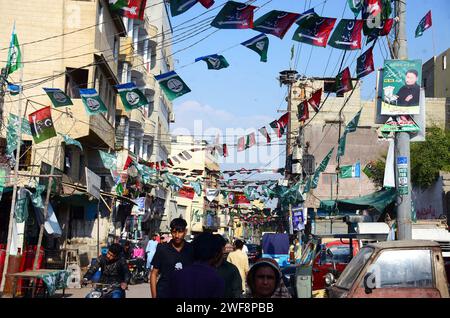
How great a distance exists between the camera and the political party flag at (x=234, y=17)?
14047mm

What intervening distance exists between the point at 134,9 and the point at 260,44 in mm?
3187

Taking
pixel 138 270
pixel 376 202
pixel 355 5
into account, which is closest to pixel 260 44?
pixel 355 5

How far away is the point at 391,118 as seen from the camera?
13828 millimetres

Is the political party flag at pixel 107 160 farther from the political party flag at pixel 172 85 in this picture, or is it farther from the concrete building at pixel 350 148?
the concrete building at pixel 350 148

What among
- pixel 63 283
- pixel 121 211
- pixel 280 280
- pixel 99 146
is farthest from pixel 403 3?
pixel 121 211

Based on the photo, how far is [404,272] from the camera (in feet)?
26.0

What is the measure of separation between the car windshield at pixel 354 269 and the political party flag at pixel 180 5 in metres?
6.85

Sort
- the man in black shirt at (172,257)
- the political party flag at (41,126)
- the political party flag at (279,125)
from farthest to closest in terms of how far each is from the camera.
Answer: the political party flag at (279,125), the political party flag at (41,126), the man in black shirt at (172,257)

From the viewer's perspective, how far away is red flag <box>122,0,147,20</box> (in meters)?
14.7

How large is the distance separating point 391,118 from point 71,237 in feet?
59.8

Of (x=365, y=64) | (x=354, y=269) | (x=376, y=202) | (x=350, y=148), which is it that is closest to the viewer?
(x=354, y=269)

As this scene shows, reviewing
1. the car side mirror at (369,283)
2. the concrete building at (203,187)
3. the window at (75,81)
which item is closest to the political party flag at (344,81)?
the window at (75,81)

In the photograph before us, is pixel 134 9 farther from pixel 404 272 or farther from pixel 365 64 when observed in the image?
pixel 404 272

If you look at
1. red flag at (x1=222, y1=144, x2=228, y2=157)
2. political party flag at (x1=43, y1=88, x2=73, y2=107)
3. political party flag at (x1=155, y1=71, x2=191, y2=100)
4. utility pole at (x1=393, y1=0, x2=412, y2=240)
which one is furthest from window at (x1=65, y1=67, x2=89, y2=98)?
utility pole at (x1=393, y1=0, x2=412, y2=240)
